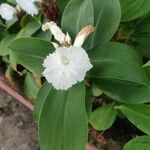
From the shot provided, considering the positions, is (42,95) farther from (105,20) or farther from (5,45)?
(5,45)

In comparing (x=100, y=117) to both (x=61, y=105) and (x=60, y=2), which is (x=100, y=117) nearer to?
(x=61, y=105)

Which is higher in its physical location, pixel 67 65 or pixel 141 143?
pixel 67 65

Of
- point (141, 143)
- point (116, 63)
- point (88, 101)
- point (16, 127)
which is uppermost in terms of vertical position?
point (116, 63)

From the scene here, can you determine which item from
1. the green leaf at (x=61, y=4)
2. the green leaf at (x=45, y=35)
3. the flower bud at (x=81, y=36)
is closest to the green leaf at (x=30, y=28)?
the green leaf at (x=45, y=35)

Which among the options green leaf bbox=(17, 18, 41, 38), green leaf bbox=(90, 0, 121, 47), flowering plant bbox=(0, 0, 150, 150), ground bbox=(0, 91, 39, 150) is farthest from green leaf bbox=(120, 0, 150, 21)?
ground bbox=(0, 91, 39, 150)

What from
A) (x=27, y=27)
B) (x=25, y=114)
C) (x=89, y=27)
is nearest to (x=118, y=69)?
(x=89, y=27)

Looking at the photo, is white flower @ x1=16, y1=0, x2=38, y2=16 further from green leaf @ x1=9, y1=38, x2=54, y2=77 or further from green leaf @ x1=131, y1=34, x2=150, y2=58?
green leaf @ x1=131, y1=34, x2=150, y2=58

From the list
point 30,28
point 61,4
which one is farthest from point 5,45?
point 61,4
